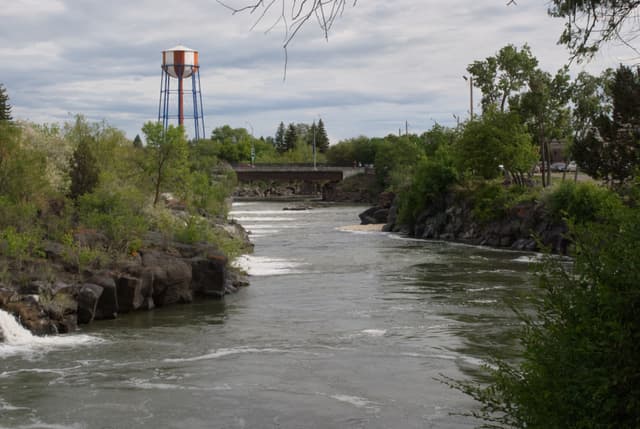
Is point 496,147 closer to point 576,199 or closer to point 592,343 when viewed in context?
point 576,199

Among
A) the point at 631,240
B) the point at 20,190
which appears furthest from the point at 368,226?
the point at 631,240

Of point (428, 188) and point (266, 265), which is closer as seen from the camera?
point (266, 265)

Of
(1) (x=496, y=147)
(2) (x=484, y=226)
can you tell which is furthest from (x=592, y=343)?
(1) (x=496, y=147)

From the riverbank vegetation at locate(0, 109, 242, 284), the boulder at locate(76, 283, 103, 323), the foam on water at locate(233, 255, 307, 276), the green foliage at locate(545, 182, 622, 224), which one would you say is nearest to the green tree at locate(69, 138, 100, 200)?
the riverbank vegetation at locate(0, 109, 242, 284)

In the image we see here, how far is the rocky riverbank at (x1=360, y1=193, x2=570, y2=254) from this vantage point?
46.4 meters

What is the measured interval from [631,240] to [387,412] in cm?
861

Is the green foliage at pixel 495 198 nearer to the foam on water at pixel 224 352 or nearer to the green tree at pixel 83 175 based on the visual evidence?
the green tree at pixel 83 175

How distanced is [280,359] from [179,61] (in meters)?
108

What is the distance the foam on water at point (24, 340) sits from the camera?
64.4ft

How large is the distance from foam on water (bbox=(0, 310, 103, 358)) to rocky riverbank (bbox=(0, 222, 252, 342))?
1.49 feet

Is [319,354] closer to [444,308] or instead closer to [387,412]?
[387,412]

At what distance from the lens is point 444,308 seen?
25.7 metres

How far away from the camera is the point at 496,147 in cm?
5634

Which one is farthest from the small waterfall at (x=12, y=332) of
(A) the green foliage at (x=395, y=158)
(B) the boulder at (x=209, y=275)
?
(A) the green foliage at (x=395, y=158)
